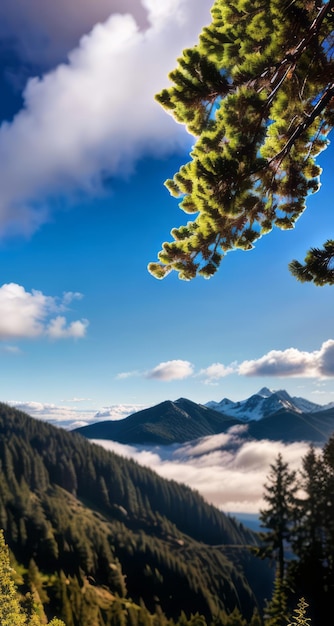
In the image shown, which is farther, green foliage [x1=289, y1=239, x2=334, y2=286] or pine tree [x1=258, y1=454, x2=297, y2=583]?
pine tree [x1=258, y1=454, x2=297, y2=583]

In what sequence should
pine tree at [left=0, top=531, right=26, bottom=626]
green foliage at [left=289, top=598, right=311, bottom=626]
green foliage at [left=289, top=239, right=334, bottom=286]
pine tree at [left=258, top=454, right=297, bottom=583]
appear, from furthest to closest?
pine tree at [left=0, top=531, right=26, bottom=626] → pine tree at [left=258, top=454, right=297, bottom=583] → green foliage at [left=289, top=239, right=334, bottom=286] → green foliage at [left=289, top=598, right=311, bottom=626]

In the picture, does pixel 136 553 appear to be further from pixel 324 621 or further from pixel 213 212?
pixel 213 212

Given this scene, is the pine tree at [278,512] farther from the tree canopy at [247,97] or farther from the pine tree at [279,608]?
the tree canopy at [247,97]

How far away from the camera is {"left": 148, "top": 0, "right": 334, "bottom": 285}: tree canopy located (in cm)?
900

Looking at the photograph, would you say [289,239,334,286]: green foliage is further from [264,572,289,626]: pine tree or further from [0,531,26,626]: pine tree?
[0,531,26,626]: pine tree

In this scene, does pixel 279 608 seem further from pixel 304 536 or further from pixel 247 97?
pixel 247 97

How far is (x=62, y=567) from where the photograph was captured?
14388 cm

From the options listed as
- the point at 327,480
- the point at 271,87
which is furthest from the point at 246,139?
the point at 327,480

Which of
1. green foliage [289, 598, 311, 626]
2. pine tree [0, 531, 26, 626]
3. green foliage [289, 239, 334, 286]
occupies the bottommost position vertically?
pine tree [0, 531, 26, 626]

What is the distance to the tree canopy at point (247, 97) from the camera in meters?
9.00

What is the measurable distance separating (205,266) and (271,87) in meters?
5.14

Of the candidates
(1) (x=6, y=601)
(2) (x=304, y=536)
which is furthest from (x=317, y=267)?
(1) (x=6, y=601)

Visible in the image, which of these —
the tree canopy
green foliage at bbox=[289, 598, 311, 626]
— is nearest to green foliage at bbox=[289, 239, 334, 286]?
the tree canopy

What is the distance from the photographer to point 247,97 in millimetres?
9242
